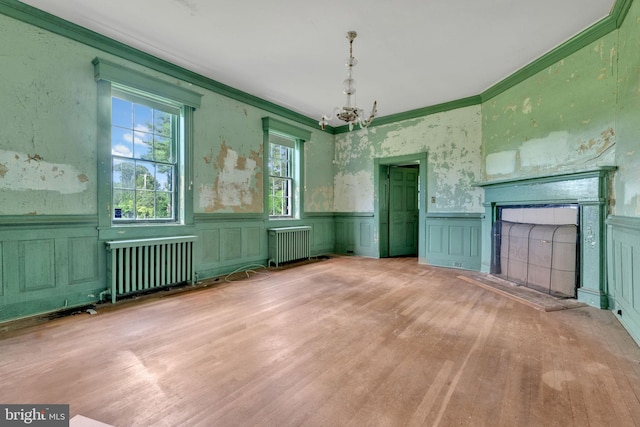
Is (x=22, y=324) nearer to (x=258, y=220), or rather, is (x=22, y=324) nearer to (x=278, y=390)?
(x=278, y=390)

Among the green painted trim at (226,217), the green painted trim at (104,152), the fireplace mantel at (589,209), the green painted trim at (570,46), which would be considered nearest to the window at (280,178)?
the green painted trim at (226,217)

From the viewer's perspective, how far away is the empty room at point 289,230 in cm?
182

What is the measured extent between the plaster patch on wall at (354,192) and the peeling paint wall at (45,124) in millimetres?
4888

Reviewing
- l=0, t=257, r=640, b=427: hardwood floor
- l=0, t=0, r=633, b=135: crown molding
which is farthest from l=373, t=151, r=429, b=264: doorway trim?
l=0, t=257, r=640, b=427: hardwood floor

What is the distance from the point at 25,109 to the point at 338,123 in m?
5.34

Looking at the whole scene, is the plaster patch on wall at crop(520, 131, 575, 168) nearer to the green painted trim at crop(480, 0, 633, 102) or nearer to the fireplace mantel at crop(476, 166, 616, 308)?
Result: the fireplace mantel at crop(476, 166, 616, 308)

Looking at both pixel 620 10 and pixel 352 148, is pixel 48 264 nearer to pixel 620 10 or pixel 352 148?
pixel 352 148

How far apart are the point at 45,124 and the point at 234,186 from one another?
7.92 feet

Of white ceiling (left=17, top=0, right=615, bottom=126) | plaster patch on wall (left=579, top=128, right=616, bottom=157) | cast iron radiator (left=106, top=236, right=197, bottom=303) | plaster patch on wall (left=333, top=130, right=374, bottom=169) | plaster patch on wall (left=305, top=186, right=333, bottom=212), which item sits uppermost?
white ceiling (left=17, top=0, right=615, bottom=126)

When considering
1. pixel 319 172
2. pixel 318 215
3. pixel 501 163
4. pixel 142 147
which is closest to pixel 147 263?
pixel 142 147

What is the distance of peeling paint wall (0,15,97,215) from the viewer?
2.83 m

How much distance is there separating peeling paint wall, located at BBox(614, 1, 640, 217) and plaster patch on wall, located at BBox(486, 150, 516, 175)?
4.81 ft

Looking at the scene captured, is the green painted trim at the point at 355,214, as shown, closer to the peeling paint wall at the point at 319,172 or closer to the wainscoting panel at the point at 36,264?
the peeling paint wall at the point at 319,172

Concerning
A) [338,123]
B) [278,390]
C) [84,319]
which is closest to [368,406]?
[278,390]
